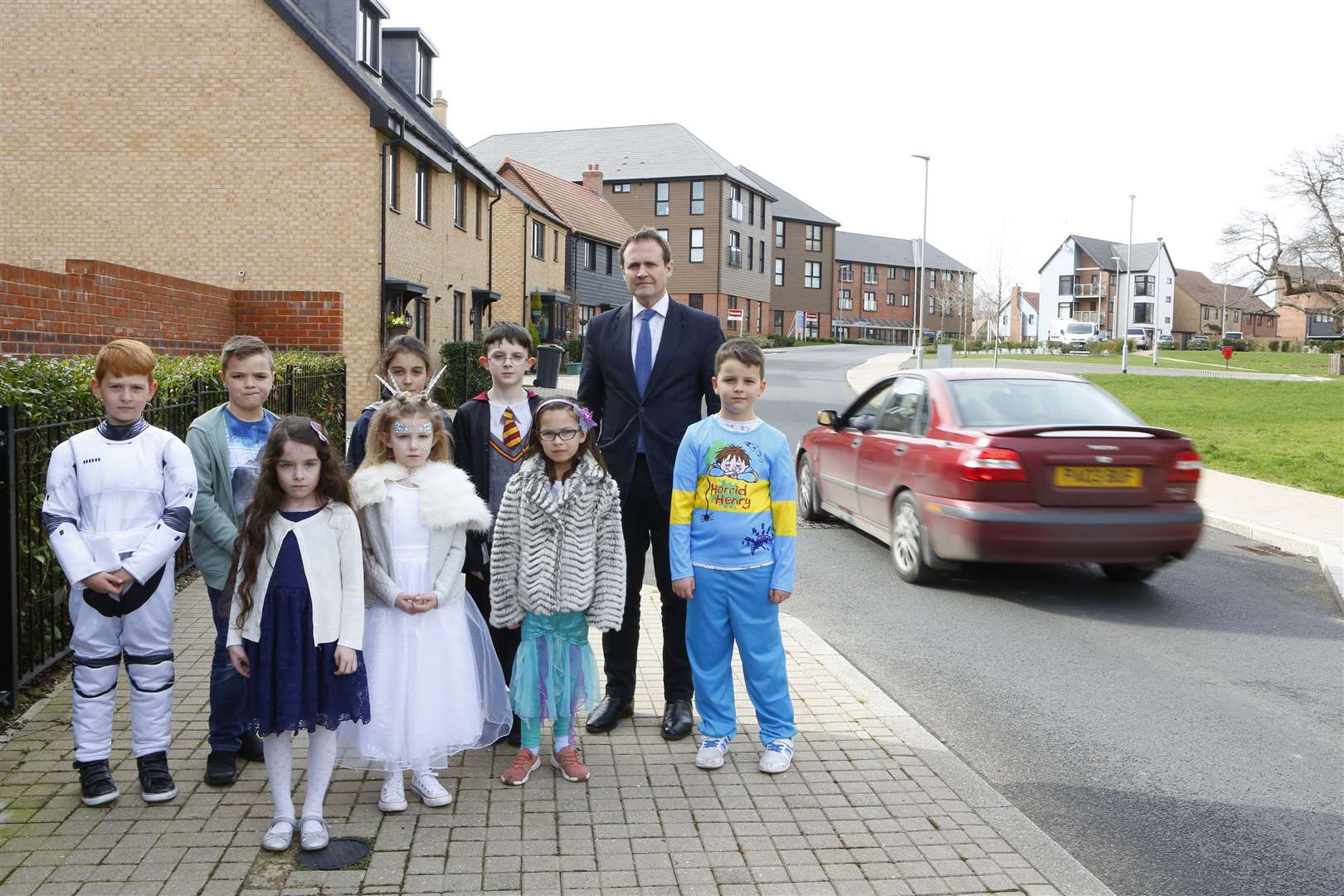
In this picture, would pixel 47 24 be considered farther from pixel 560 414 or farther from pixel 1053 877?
pixel 1053 877

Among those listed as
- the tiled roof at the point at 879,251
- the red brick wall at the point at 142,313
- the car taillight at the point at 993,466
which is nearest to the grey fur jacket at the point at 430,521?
the car taillight at the point at 993,466

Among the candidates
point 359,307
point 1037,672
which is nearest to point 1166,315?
point 359,307

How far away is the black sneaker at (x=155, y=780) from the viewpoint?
3.80 meters

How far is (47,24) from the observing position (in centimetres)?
1983

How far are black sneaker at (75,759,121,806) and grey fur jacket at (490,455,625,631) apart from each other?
1436mm

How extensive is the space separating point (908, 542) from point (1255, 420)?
62.7 ft

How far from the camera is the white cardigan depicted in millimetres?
3490

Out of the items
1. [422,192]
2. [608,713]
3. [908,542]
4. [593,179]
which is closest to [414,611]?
[608,713]

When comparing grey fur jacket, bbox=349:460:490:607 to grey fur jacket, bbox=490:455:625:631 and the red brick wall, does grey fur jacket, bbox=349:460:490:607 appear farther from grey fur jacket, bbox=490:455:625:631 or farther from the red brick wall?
the red brick wall

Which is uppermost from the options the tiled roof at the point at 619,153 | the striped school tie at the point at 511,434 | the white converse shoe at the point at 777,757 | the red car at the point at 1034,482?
the tiled roof at the point at 619,153

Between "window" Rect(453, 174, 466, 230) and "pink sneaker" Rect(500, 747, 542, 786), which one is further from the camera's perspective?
"window" Rect(453, 174, 466, 230)

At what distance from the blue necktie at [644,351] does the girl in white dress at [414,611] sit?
1056mm

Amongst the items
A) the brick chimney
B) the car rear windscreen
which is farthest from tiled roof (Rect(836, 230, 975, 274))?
the car rear windscreen

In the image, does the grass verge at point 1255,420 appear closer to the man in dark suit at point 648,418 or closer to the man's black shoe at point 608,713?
the man in dark suit at point 648,418
